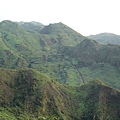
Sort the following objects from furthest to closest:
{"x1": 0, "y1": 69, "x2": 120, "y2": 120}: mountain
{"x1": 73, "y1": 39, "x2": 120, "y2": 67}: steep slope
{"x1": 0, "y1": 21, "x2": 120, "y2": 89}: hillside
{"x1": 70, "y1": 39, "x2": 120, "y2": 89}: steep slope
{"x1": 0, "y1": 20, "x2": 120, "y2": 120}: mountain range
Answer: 1. {"x1": 73, "y1": 39, "x2": 120, "y2": 67}: steep slope
2. {"x1": 0, "y1": 21, "x2": 120, "y2": 89}: hillside
3. {"x1": 70, "y1": 39, "x2": 120, "y2": 89}: steep slope
4. {"x1": 0, "y1": 20, "x2": 120, "y2": 120}: mountain range
5. {"x1": 0, "y1": 69, "x2": 120, "y2": 120}: mountain

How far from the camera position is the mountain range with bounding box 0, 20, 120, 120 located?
6222 centimetres

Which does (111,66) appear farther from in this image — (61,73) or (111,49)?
(61,73)

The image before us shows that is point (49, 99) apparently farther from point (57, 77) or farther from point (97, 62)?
point (97, 62)

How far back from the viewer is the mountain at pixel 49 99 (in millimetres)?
60375

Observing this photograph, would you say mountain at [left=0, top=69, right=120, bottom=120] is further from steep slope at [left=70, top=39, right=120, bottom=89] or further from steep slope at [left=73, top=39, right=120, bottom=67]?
steep slope at [left=73, top=39, right=120, bottom=67]

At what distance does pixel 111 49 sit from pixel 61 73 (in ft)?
94.1

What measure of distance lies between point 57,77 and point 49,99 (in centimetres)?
5112

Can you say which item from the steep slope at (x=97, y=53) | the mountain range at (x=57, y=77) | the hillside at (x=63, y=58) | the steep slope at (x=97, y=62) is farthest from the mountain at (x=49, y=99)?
the steep slope at (x=97, y=53)

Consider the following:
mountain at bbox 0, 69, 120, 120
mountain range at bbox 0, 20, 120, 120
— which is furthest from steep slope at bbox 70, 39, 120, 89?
mountain at bbox 0, 69, 120, 120

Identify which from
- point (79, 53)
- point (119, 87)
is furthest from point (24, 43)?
point (119, 87)

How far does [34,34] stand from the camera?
602ft

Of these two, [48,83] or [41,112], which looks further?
[48,83]

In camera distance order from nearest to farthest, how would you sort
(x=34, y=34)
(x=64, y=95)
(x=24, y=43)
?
(x=64, y=95)
(x=24, y=43)
(x=34, y=34)

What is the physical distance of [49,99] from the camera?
65125mm
